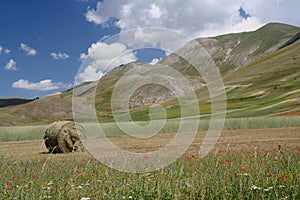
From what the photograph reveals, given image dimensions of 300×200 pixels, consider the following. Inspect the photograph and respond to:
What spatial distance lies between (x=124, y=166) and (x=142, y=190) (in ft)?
7.86

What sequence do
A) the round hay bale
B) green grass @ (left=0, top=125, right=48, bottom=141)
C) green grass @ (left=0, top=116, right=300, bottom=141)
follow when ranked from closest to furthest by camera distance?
1. the round hay bale
2. green grass @ (left=0, top=125, right=48, bottom=141)
3. green grass @ (left=0, top=116, right=300, bottom=141)

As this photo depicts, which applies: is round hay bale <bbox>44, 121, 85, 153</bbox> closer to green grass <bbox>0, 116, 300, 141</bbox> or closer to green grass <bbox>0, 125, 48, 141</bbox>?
green grass <bbox>0, 116, 300, 141</bbox>

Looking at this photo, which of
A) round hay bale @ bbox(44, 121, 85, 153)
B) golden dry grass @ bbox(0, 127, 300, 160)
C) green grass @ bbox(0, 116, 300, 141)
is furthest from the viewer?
green grass @ bbox(0, 116, 300, 141)

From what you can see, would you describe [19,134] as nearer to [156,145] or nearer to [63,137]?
[63,137]

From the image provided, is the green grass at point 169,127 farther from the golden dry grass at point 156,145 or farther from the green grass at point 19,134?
the golden dry grass at point 156,145

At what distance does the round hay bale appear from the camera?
16.7m

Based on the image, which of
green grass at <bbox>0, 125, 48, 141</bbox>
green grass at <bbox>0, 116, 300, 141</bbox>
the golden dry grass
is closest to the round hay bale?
the golden dry grass

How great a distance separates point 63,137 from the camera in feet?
55.1

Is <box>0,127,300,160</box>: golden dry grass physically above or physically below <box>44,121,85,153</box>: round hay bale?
below

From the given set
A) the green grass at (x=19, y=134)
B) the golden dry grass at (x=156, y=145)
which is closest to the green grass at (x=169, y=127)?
the green grass at (x=19, y=134)

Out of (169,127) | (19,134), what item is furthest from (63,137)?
(169,127)

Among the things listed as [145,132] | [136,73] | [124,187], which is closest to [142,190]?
[124,187]


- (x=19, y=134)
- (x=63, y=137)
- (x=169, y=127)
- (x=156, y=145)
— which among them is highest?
(x=19, y=134)

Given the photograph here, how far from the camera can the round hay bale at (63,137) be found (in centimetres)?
1670
